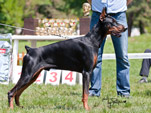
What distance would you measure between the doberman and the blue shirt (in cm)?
84

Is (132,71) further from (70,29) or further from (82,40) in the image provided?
(82,40)

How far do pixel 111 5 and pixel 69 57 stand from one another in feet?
4.59

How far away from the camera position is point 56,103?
501 centimetres

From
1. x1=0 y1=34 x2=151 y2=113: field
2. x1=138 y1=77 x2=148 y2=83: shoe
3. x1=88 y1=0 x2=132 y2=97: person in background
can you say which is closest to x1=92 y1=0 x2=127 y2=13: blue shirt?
x1=88 y1=0 x2=132 y2=97: person in background

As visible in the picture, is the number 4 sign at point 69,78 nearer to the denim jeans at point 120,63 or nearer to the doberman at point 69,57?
the denim jeans at point 120,63

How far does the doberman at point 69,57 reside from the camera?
14.4 ft

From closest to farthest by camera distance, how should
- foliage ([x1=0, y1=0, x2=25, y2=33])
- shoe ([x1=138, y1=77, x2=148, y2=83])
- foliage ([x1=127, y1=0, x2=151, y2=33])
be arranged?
shoe ([x1=138, y1=77, x2=148, y2=83])
foliage ([x1=0, y1=0, x2=25, y2=33])
foliage ([x1=127, y1=0, x2=151, y2=33])

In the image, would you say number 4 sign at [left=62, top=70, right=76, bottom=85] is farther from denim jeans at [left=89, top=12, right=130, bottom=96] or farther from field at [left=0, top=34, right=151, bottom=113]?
denim jeans at [left=89, top=12, right=130, bottom=96]

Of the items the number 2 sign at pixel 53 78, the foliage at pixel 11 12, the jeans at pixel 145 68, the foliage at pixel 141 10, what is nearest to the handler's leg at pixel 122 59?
the number 2 sign at pixel 53 78

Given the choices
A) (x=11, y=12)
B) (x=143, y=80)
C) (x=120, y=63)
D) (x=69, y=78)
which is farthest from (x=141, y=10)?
(x=120, y=63)

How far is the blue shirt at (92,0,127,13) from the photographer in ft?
17.7

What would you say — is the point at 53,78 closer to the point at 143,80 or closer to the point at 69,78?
the point at 69,78

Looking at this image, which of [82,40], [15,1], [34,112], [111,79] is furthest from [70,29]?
[15,1]

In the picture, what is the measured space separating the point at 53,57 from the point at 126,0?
2012mm
